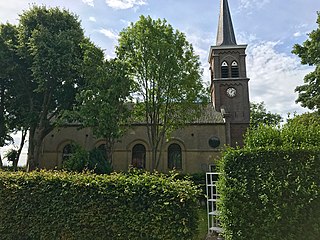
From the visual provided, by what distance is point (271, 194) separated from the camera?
6566mm

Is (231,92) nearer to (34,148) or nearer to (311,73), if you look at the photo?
(311,73)

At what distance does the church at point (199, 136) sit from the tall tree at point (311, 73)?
25.8 ft

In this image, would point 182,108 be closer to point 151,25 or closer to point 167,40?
point 167,40

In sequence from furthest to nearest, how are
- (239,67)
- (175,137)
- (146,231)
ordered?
(239,67)
(175,137)
(146,231)

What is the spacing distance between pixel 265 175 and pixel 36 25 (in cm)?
2230

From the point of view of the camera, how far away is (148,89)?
2136 centimetres

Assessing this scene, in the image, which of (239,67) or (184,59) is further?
(239,67)

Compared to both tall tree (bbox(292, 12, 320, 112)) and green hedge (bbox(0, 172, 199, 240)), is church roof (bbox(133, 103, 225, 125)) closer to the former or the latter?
tall tree (bbox(292, 12, 320, 112))

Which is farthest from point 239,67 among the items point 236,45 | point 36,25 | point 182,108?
point 36,25

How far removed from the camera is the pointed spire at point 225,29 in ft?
103

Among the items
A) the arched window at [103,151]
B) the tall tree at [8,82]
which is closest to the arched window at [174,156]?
the arched window at [103,151]

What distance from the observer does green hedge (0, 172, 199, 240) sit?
239 inches

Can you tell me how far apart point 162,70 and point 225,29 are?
15198mm

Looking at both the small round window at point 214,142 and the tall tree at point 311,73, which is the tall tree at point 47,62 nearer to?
the small round window at point 214,142
